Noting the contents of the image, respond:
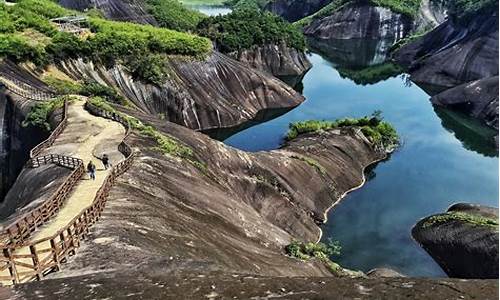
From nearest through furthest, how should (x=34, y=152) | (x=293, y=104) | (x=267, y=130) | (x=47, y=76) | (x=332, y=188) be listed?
1. (x=34, y=152)
2. (x=332, y=188)
3. (x=47, y=76)
4. (x=267, y=130)
5. (x=293, y=104)

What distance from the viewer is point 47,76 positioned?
226 ft

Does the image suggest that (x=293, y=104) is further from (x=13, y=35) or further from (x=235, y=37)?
(x=13, y=35)

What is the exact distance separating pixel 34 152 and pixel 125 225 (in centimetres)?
1833

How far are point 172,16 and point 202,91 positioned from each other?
2634 inches

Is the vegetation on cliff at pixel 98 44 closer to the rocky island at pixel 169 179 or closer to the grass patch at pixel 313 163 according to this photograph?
the rocky island at pixel 169 179

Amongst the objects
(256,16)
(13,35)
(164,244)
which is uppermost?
(256,16)

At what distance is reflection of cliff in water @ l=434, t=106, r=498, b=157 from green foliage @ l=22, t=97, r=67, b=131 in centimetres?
5560

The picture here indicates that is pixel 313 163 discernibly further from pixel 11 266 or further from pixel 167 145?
pixel 11 266

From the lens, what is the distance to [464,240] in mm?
41031

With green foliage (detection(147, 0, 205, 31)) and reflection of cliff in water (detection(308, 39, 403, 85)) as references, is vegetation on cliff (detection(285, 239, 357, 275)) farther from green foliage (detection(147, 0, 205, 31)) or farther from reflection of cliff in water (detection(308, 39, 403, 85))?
green foliage (detection(147, 0, 205, 31))

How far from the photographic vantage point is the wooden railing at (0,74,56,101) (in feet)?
183

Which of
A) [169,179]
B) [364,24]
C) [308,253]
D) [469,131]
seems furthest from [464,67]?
[169,179]

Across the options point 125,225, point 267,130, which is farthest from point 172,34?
point 125,225

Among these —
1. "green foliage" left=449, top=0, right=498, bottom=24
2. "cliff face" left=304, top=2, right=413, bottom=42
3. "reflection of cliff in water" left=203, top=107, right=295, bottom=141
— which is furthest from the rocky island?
"cliff face" left=304, top=2, right=413, bottom=42
